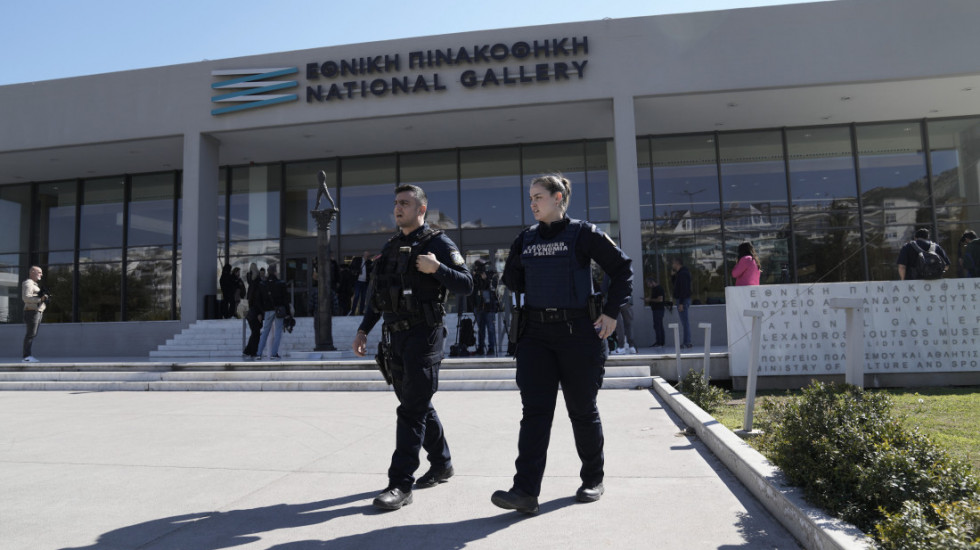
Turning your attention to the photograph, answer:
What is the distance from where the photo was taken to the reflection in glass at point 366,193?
748 inches

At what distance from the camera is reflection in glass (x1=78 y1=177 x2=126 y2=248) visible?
20.3m

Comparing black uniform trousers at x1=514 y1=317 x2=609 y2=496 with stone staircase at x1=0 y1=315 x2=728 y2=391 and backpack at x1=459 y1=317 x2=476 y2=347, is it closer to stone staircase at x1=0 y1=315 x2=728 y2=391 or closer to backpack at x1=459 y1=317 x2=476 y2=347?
stone staircase at x1=0 y1=315 x2=728 y2=391

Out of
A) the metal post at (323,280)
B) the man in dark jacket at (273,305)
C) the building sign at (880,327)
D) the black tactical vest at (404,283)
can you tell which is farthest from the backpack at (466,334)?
the black tactical vest at (404,283)

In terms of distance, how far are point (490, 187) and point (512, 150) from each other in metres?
1.31

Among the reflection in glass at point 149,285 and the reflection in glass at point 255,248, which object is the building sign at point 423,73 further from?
the reflection in glass at point 149,285

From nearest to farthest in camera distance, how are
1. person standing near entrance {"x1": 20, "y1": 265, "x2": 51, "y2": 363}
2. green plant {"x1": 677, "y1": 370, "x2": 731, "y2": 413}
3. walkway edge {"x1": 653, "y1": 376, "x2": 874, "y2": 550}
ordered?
walkway edge {"x1": 653, "y1": 376, "x2": 874, "y2": 550}, green plant {"x1": 677, "y1": 370, "x2": 731, "y2": 413}, person standing near entrance {"x1": 20, "y1": 265, "x2": 51, "y2": 363}

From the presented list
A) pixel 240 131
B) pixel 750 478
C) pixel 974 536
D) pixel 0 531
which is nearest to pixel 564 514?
pixel 750 478

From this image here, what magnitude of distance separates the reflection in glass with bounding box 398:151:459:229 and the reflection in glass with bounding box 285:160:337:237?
2.39 meters

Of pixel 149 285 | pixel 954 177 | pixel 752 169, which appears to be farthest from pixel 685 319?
pixel 149 285

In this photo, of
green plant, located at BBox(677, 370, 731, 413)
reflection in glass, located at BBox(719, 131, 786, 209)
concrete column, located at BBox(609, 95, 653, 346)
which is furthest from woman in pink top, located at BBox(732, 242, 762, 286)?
reflection in glass, located at BBox(719, 131, 786, 209)

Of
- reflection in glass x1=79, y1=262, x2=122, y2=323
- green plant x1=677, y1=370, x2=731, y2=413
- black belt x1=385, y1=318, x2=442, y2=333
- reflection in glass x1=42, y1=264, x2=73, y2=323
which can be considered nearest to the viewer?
black belt x1=385, y1=318, x2=442, y2=333

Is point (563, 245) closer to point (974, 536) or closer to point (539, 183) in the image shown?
point (539, 183)

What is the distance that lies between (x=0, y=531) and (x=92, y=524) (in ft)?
1.35

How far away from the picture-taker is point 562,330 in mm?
3408
